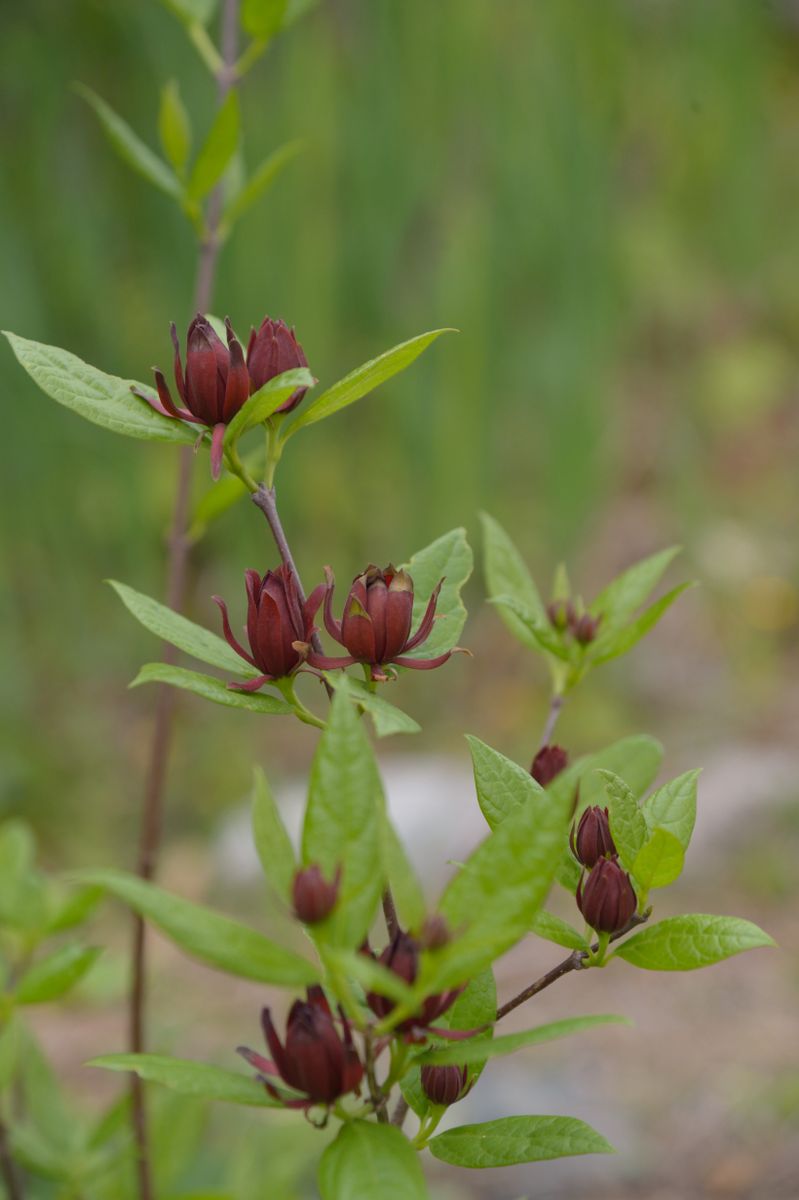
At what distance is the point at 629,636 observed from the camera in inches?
19.5

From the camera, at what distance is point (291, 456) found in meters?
2.25

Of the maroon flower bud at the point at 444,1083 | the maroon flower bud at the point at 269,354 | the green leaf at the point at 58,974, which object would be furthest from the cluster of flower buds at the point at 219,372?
the green leaf at the point at 58,974

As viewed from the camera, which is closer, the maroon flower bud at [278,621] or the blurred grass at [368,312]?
the maroon flower bud at [278,621]

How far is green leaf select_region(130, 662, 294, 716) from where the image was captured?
0.37 metres

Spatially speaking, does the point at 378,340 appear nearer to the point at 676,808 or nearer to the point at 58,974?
the point at 58,974

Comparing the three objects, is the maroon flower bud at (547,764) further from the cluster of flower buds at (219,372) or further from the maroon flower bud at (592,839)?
the cluster of flower buds at (219,372)

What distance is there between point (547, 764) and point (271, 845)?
6.8 inches

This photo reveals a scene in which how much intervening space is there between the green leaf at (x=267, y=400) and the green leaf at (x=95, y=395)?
0.02m

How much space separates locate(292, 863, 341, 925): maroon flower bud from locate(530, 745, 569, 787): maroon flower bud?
0.17 metres

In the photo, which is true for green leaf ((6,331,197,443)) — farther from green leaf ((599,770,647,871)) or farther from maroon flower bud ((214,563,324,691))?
green leaf ((599,770,647,871))

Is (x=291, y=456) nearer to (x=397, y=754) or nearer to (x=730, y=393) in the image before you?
(x=397, y=754)

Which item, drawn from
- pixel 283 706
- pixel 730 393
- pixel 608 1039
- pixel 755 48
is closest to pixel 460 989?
pixel 283 706

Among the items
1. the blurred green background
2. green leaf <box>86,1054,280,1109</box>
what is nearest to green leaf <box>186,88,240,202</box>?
green leaf <box>86,1054,280,1109</box>

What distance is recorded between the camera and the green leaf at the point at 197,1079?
33 centimetres
